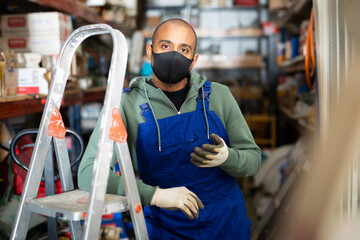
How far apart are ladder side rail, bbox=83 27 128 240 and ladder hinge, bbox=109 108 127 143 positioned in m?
0.02

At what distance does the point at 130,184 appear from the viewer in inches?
54.1

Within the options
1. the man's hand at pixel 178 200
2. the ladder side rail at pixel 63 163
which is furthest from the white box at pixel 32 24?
the man's hand at pixel 178 200

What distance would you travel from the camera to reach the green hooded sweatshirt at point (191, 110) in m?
1.59

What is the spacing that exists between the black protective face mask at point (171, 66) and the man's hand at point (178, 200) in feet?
1.66

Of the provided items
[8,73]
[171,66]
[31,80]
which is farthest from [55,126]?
[31,80]

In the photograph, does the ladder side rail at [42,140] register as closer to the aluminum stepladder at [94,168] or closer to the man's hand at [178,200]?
the aluminum stepladder at [94,168]

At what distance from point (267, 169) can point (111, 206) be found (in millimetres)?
3850

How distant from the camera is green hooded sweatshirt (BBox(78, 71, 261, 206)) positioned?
159 cm

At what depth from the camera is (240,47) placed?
7816 millimetres

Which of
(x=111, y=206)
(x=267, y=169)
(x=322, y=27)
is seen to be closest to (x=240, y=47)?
(x=267, y=169)

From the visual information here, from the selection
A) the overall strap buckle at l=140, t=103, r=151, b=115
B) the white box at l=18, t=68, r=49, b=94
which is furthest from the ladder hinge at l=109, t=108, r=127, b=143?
the white box at l=18, t=68, r=49, b=94

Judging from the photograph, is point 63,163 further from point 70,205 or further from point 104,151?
point 104,151

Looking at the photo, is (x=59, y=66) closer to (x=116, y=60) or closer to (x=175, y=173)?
(x=116, y=60)

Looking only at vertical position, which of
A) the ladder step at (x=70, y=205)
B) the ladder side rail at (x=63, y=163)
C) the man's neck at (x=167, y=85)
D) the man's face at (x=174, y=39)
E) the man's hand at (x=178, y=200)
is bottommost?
the man's hand at (x=178, y=200)
